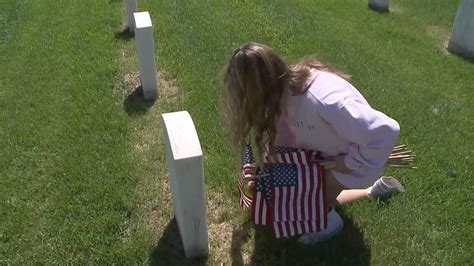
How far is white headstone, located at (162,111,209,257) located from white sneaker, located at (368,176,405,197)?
1.17 meters

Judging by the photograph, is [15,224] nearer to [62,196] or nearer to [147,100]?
[62,196]

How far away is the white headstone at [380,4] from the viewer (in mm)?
7668

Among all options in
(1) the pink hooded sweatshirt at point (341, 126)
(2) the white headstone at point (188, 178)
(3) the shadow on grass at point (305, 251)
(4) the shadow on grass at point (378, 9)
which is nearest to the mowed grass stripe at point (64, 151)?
(2) the white headstone at point (188, 178)

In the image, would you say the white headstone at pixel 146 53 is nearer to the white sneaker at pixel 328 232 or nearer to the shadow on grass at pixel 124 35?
the shadow on grass at pixel 124 35

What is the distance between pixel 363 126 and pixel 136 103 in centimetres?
252

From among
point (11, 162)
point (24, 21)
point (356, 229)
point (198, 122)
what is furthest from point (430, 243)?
point (24, 21)

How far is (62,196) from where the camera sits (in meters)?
3.24

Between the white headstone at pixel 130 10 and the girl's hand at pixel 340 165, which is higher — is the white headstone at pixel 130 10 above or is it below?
below

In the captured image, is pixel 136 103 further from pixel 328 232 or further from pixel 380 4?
pixel 380 4

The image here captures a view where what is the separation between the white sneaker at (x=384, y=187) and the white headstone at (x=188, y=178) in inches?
46.0

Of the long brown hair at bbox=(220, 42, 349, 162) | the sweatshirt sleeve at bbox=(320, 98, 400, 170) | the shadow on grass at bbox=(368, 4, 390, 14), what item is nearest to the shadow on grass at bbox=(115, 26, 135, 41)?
the long brown hair at bbox=(220, 42, 349, 162)

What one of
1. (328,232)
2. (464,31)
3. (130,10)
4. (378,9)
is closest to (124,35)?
(130,10)

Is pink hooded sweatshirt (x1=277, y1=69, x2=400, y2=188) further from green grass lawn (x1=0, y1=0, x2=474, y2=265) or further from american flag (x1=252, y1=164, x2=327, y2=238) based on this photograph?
green grass lawn (x1=0, y1=0, x2=474, y2=265)

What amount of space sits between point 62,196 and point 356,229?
189 centimetres
